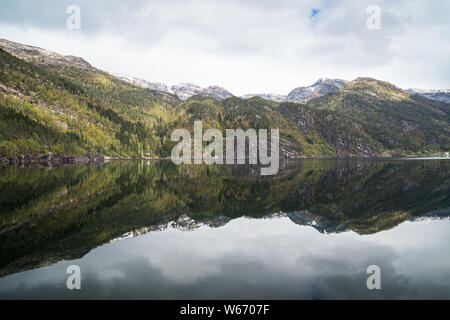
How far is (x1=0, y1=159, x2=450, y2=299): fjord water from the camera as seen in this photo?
1339 cm

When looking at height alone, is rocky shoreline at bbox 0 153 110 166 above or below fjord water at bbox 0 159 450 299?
above

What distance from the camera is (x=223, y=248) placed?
793 inches

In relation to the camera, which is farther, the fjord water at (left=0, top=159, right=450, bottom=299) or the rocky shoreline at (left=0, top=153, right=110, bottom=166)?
the rocky shoreline at (left=0, top=153, right=110, bottom=166)

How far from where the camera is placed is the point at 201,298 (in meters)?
12.4

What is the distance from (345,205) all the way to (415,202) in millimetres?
10008

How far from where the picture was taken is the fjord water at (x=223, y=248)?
13391 mm

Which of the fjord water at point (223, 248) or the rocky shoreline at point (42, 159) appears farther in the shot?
the rocky shoreline at point (42, 159)

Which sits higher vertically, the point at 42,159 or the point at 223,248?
the point at 42,159

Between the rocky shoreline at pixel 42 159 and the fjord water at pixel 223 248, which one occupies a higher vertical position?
the rocky shoreline at pixel 42 159

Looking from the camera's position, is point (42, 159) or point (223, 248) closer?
point (223, 248)

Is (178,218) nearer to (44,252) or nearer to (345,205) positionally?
(44,252)
